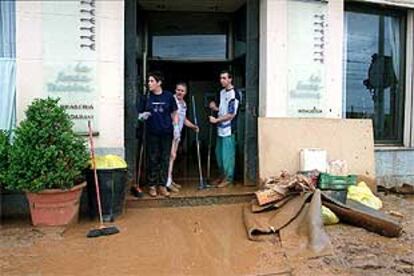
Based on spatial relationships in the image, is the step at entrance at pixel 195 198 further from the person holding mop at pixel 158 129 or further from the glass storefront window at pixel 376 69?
the glass storefront window at pixel 376 69

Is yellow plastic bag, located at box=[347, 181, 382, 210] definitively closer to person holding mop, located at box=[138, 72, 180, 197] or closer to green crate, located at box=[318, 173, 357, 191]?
green crate, located at box=[318, 173, 357, 191]

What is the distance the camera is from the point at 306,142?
245 inches

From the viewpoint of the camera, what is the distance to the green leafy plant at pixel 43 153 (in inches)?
183

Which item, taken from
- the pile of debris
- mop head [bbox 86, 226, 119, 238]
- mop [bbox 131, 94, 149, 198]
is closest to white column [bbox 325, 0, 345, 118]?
the pile of debris

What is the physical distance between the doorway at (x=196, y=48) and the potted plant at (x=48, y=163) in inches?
79.1

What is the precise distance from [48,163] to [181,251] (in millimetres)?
1672

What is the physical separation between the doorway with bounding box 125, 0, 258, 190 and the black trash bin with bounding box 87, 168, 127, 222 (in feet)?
6.19

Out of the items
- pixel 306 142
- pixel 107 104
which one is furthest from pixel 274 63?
pixel 107 104

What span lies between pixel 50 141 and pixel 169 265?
1886 millimetres

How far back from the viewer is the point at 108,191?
5.04m

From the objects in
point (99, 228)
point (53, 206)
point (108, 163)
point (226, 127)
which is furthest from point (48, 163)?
point (226, 127)

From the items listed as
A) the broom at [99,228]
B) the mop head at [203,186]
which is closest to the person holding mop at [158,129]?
the mop head at [203,186]

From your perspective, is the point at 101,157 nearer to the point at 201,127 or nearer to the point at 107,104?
the point at 107,104

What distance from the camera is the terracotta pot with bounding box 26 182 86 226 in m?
4.79
